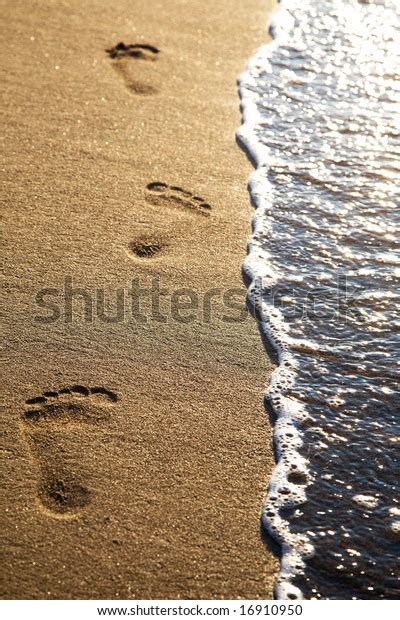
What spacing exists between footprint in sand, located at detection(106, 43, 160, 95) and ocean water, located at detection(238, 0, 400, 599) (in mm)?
458

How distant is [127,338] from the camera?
9.05 ft

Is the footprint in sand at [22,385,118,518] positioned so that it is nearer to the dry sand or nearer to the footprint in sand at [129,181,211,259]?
the dry sand

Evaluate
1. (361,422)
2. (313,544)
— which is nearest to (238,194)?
(361,422)

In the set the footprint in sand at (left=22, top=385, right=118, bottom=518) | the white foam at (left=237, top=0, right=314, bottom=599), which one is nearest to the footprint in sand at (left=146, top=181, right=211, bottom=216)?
the white foam at (left=237, top=0, right=314, bottom=599)

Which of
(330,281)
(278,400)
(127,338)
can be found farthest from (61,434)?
(330,281)

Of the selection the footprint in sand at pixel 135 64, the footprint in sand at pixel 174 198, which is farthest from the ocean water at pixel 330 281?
the footprint in sand at pixel 135 64

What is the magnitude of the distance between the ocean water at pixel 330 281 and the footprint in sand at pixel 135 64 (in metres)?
0.46

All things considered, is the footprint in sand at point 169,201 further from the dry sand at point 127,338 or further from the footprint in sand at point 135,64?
the footprint in sand at point 135,64

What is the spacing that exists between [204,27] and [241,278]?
1.98m

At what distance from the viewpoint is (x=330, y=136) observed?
3811 millimetres

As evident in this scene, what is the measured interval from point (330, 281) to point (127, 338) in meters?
0.80

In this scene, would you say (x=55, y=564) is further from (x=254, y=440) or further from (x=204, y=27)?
(x=204, y=27)

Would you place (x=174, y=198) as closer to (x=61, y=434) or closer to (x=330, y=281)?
(x=330, y=281)
